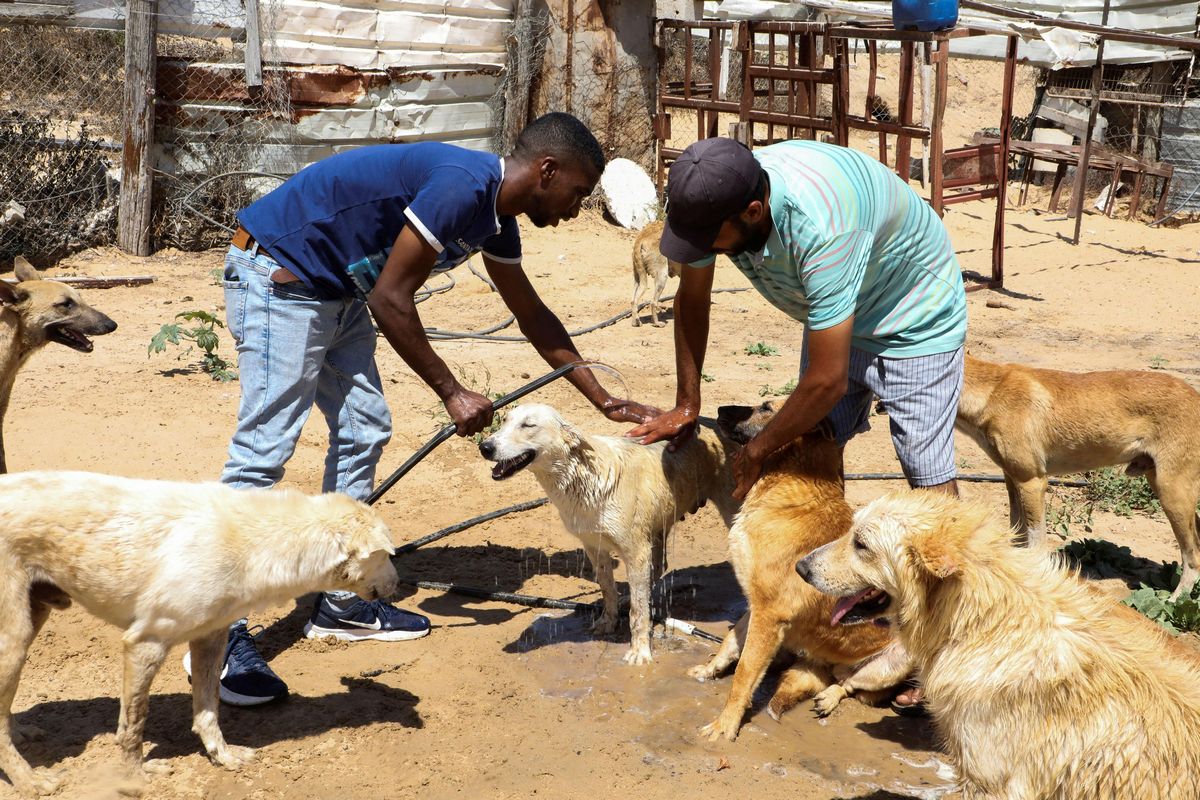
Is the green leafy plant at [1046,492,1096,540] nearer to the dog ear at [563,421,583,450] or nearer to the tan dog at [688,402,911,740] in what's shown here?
the tan dog at [688,402,911,740]

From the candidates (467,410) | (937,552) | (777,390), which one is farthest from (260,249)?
(777,390)

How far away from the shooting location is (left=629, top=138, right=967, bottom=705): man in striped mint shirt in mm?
3846

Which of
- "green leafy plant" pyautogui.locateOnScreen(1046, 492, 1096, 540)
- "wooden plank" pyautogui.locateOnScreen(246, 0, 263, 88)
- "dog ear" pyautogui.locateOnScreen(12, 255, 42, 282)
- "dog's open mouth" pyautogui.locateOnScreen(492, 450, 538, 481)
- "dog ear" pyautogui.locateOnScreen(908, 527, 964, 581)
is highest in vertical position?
"wooden plank" pyautogui.locateOnScreen(246, 0, 263, 88)

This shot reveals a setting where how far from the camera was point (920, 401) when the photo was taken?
4.46m

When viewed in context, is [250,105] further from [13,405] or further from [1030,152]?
[1030,152]

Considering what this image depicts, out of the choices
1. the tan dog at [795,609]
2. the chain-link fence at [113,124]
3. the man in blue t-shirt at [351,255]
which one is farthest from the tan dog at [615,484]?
the chain-link fence at [113,124]

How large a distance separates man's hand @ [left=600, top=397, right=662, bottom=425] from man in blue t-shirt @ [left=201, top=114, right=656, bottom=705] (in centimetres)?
73

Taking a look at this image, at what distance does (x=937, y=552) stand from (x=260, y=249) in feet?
10.1

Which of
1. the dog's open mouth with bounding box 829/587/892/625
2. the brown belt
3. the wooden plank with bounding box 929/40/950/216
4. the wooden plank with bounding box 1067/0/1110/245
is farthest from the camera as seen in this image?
the wooden plank with bounding box 1067/0/1110/245

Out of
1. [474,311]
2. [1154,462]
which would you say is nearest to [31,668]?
[1154,462]

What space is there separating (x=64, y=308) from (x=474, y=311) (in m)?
5.19

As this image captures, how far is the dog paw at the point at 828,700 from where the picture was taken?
4.77 metres

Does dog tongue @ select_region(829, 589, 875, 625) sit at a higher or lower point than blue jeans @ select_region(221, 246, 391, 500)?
lower

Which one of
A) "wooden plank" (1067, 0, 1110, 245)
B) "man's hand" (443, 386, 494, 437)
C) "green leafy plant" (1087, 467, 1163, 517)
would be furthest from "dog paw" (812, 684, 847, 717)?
"wooden plank" (1067, 0, 1110, 245)
